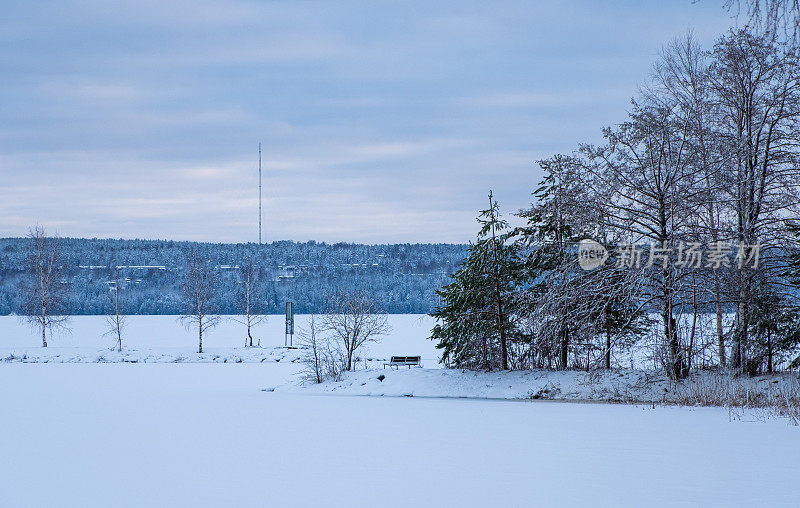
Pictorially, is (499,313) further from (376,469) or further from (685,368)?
(376,469)

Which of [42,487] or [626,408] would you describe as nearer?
[42,487]

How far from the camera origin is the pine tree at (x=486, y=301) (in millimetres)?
30203

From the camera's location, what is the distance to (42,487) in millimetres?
13102

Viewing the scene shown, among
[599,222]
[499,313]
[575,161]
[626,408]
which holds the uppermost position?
[575,161]

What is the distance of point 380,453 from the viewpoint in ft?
53.2

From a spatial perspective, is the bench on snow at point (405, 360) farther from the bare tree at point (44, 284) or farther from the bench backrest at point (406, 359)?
the bare tree at point (44, 284)

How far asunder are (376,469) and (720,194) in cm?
1680

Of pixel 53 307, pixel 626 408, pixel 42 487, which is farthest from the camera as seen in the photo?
pixel 53 307

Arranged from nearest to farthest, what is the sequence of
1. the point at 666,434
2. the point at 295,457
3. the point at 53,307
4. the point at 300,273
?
1. the point at 295,457
2. the point at 666,434
3. the point at 53,307
4. the point at 300,273

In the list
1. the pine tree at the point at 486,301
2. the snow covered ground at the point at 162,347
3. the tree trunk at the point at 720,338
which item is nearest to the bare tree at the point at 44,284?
the snow covered ground at the point at 162,347

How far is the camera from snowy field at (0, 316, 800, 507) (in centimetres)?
1195

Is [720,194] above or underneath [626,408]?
above

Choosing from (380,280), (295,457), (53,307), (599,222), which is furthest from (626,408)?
(380,280)

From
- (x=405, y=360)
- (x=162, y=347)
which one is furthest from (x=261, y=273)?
(x=405, y=360)
